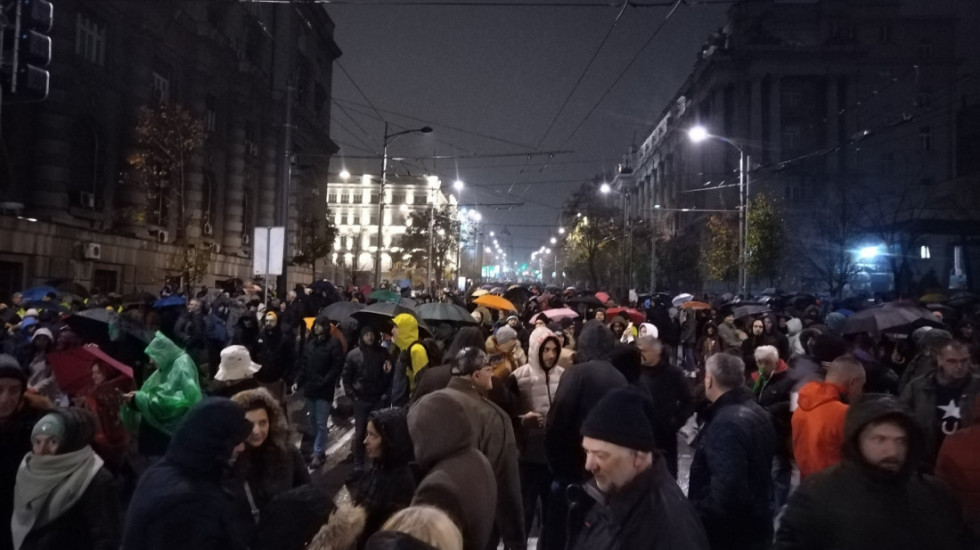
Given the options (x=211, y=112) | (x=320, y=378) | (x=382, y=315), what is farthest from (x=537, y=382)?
(x=211, y=112)

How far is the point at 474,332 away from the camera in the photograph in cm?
670

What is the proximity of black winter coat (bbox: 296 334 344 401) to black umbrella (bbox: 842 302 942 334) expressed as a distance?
22.5 ft

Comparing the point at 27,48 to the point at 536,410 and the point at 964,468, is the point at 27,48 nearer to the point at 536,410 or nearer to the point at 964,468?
the point at 536,410

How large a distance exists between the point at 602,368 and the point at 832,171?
5839cm

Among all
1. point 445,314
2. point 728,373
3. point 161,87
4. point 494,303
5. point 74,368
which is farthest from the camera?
→ point 161,87

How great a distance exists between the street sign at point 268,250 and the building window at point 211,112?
2244 centimetres

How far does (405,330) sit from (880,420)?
7011 mm

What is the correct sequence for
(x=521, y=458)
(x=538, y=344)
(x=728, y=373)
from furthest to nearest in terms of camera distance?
1. (x=538, y=344)
2. (x=521, y=458)
3. (x=728, y=373)

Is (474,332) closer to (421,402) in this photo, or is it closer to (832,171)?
(421,402)

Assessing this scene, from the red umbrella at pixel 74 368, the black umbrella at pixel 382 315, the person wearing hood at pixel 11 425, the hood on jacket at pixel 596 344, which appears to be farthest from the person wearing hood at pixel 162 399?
the black umbrella at pixel 382 315

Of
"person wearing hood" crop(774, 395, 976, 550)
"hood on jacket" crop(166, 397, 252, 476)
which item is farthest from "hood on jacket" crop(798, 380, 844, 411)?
"hood on jacket" crop(166, 397, 252, 476)

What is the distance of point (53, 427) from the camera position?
386 cm

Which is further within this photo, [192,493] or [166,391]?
[166,391]

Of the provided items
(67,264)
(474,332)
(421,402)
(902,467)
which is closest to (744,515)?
(902,467)
